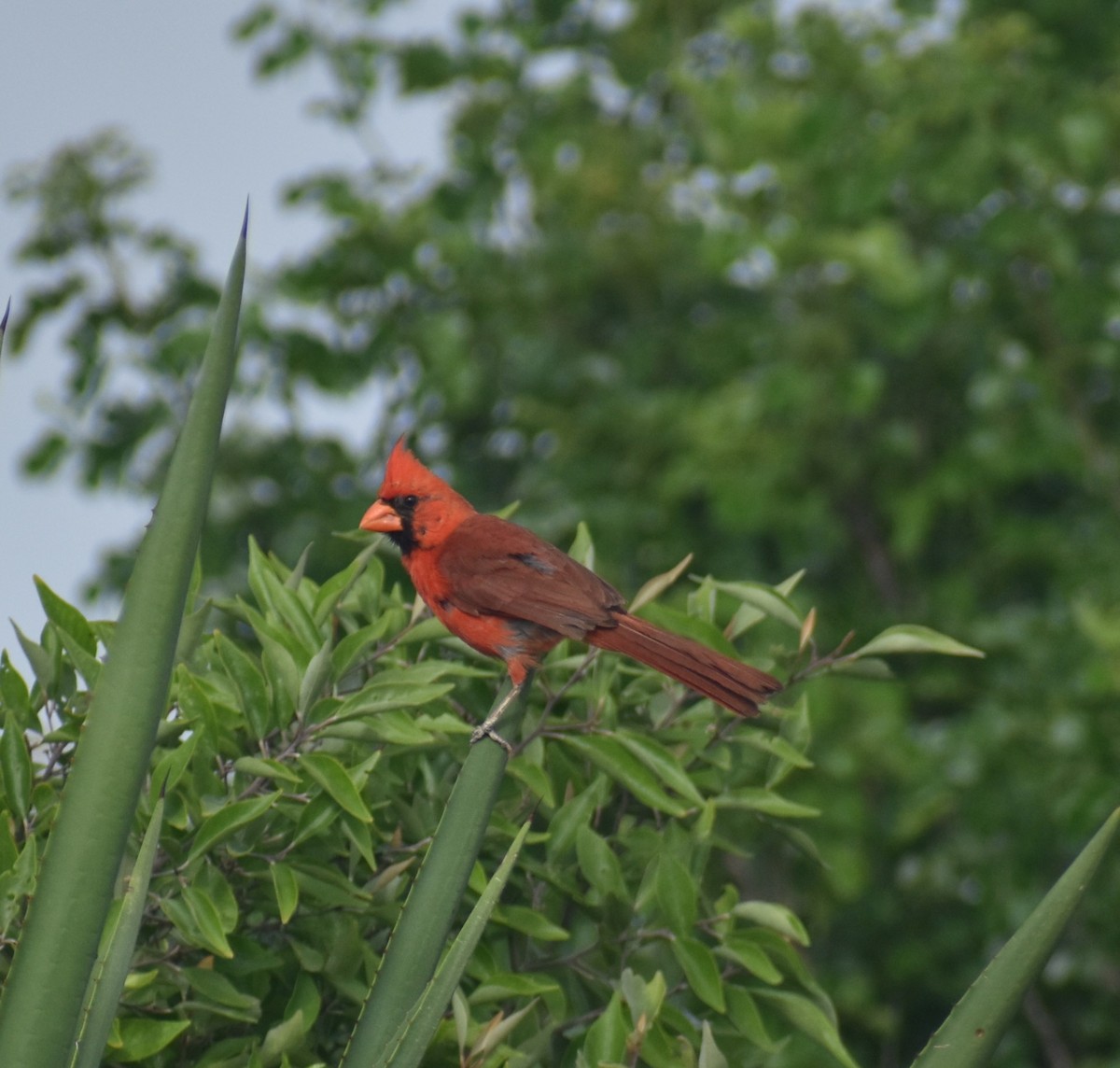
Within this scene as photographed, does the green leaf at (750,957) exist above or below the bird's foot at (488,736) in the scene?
below

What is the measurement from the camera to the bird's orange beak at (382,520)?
2285 mm

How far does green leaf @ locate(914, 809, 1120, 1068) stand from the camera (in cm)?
155

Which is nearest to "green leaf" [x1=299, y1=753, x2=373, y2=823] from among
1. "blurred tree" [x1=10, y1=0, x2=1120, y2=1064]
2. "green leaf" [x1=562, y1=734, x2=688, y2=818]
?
"green leaf" [x1=562, y1=734, x2=688, y2=818]

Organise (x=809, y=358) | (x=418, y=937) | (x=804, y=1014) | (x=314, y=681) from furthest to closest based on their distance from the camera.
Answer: (x=809, y=358)
(x=804, y=1014)
(x=314, y=681)
(x=418, y=937)

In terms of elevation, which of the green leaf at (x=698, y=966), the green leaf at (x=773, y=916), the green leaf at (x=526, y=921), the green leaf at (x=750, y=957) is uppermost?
A: the green leaf at (x=526, y=921)

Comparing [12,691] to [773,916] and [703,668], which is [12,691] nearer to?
[703,668]

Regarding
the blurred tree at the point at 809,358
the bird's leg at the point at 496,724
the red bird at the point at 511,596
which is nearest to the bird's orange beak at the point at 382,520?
the red bird at the point at 511,596

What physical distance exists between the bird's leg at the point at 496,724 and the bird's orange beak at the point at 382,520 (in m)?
0.36

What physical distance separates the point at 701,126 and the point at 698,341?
29.7 inches

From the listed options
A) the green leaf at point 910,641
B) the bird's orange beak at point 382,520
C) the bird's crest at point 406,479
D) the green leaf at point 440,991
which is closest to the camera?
the green leaf at point 440,991

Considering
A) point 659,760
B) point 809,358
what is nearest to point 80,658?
point 659,760

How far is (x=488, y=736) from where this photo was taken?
1.74 metres

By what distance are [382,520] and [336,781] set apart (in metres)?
0.72

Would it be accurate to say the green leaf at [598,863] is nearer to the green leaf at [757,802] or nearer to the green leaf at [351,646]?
the green leaf at [757,802]
